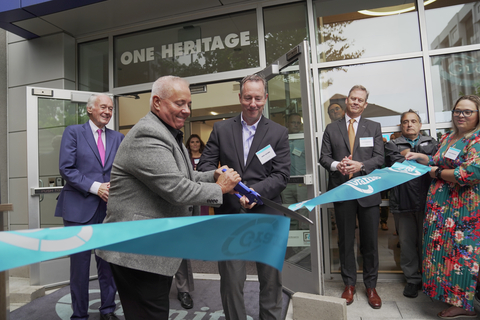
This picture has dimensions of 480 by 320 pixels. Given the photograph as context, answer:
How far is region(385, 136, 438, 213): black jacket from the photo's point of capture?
3.24 m

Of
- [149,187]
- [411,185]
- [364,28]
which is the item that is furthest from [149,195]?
[364,28]

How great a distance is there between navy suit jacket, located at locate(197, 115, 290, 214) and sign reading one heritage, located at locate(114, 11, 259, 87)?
2068mm

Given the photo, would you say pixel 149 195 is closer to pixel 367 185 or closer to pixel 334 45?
pixel 367 185

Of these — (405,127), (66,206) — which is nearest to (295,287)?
(405,127)

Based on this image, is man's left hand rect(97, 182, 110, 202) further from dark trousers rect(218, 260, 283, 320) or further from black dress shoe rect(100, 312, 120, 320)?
dark trousers rect(218, 260, 283, 320)

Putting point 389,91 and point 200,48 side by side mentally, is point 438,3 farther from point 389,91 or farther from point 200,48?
point 200,48

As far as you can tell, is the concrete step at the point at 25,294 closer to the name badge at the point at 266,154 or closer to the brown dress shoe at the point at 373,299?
the name badge at the point at 266,154

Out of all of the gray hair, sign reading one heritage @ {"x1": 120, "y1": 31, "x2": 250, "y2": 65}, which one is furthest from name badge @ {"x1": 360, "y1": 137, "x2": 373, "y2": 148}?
the gray hair

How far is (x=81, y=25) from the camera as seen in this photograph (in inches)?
178

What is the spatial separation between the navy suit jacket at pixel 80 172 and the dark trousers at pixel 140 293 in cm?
139

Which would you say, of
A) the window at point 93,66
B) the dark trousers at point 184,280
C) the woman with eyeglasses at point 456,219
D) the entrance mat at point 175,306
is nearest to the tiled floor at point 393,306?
the woman with eyeglasses at point 456,219

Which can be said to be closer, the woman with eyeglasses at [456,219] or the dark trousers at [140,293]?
the dark trousers at [140,293]

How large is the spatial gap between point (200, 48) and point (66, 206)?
273 centimetres

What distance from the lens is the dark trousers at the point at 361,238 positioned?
304 centimetres
